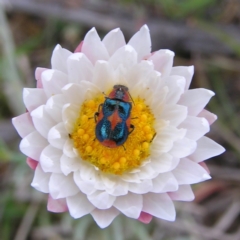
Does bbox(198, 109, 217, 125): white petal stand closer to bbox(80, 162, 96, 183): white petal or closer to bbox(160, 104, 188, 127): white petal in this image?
bbox(160, 104, 188, 127): white petal

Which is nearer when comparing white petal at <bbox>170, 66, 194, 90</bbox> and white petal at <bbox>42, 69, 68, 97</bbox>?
white petal at <bbox>42, 69, 68, 97</bbox>

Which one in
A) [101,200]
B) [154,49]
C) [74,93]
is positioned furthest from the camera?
[154,49]

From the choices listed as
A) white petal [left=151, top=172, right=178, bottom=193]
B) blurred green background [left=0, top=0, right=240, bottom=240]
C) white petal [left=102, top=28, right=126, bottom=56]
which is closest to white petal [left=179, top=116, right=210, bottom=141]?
white petal [left=151, top=172, right=178, bottom=193]

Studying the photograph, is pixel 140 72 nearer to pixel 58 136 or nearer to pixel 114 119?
pixel 114 119

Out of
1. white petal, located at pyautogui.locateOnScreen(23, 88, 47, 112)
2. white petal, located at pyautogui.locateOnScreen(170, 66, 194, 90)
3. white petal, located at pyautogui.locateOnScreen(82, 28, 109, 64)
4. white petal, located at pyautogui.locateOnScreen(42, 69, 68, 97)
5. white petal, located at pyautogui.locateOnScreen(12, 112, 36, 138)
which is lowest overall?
white petal, located at pyautogui.locateOnScreen(12, 112, 36, 138)

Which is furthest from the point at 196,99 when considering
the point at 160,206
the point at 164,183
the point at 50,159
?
the point at 50,159

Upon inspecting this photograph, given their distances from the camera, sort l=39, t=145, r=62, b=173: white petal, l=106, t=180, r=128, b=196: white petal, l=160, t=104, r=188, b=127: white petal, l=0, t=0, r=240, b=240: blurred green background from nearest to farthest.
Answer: l=39, t=145, r=62, b=173: white petal → l=106, t=180, r=128, b=196: white petal → l=160, t=104, r=188, b=127: white petal → l=0, t=0, r=240, b=240: blurred green background
